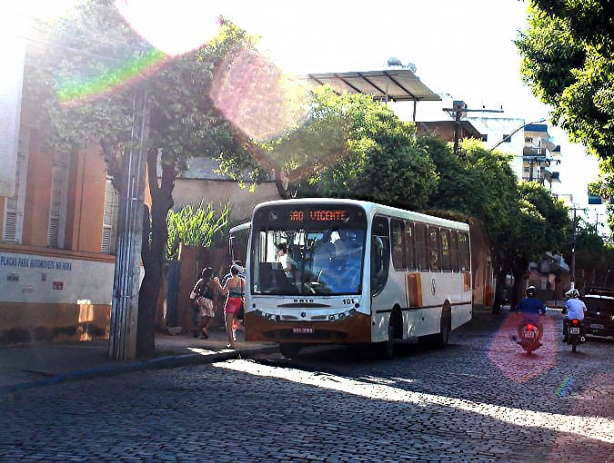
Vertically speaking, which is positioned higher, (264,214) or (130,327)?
(264,214)

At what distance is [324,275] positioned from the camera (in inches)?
706

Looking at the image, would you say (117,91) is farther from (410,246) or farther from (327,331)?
(410,246)

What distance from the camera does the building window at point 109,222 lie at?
20.8 meters

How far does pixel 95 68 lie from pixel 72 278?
5.88 metres

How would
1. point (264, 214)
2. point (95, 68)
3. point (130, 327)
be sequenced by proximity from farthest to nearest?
point (264, 214) < point (130, 327) < point (95, 68)

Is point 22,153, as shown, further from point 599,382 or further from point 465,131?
point 465,131

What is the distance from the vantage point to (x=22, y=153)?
17844 mm

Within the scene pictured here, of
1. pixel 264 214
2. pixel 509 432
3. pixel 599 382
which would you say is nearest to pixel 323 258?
pixel 264 214

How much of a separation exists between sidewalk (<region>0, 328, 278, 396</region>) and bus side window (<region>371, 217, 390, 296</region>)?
3096 mm

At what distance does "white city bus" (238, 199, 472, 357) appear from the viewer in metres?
17.7

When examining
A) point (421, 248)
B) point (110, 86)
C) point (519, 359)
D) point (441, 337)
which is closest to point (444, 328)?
point (441, 337)

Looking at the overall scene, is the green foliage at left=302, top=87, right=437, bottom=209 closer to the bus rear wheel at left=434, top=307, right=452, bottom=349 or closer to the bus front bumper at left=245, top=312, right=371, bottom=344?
the bus rear wheel at left=434, top=307, right=452, bottom=349

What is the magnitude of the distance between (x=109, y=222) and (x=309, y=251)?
17.5 ft

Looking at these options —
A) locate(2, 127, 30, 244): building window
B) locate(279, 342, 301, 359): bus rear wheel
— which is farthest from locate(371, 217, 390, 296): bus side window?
locate(2, 127, 30, 244): building window
